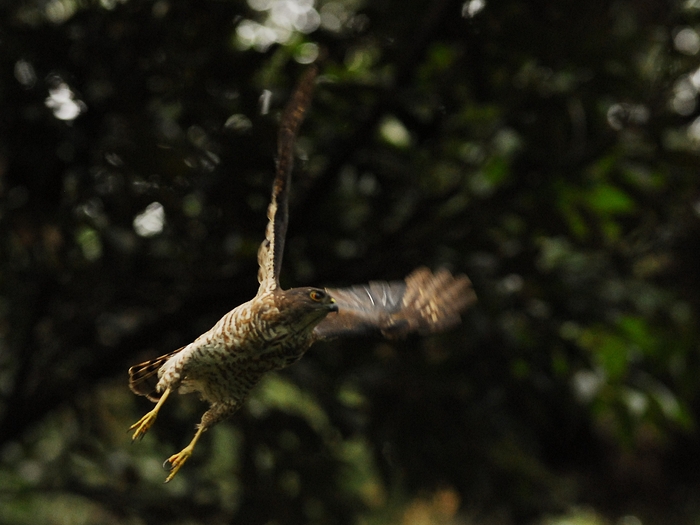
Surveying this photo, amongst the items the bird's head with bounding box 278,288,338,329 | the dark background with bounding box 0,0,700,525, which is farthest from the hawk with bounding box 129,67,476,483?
the dark background with bounding box 0,0,700,525

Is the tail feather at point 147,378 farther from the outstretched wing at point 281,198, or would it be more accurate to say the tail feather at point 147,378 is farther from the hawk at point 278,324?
the outstretched wing at point 281,198

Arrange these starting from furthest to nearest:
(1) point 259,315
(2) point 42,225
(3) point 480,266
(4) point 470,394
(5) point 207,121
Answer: (4) point 470,394 < (3) point 480,266 < (5) point 207,121 < (2) point 42,225 < (1) point 259,315

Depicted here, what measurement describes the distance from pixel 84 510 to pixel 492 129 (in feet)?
15.1

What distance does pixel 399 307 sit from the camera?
46.4 inches

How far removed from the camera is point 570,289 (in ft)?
10.8

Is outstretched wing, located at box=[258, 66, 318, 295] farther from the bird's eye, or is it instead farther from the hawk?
the bird's eye

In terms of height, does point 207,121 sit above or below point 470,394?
above

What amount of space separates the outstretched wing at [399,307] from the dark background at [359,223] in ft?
4.87

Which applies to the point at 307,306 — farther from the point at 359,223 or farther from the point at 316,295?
the point at 359,223

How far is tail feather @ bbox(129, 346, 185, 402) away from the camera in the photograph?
3.61ft

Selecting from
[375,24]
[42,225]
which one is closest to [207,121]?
[42,225]

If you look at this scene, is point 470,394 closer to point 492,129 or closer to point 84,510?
point 492,129

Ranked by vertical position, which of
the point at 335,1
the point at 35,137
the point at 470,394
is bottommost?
the point at 470,394

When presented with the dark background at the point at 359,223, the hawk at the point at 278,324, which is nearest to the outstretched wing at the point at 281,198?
the hawk at the point at 278,324
